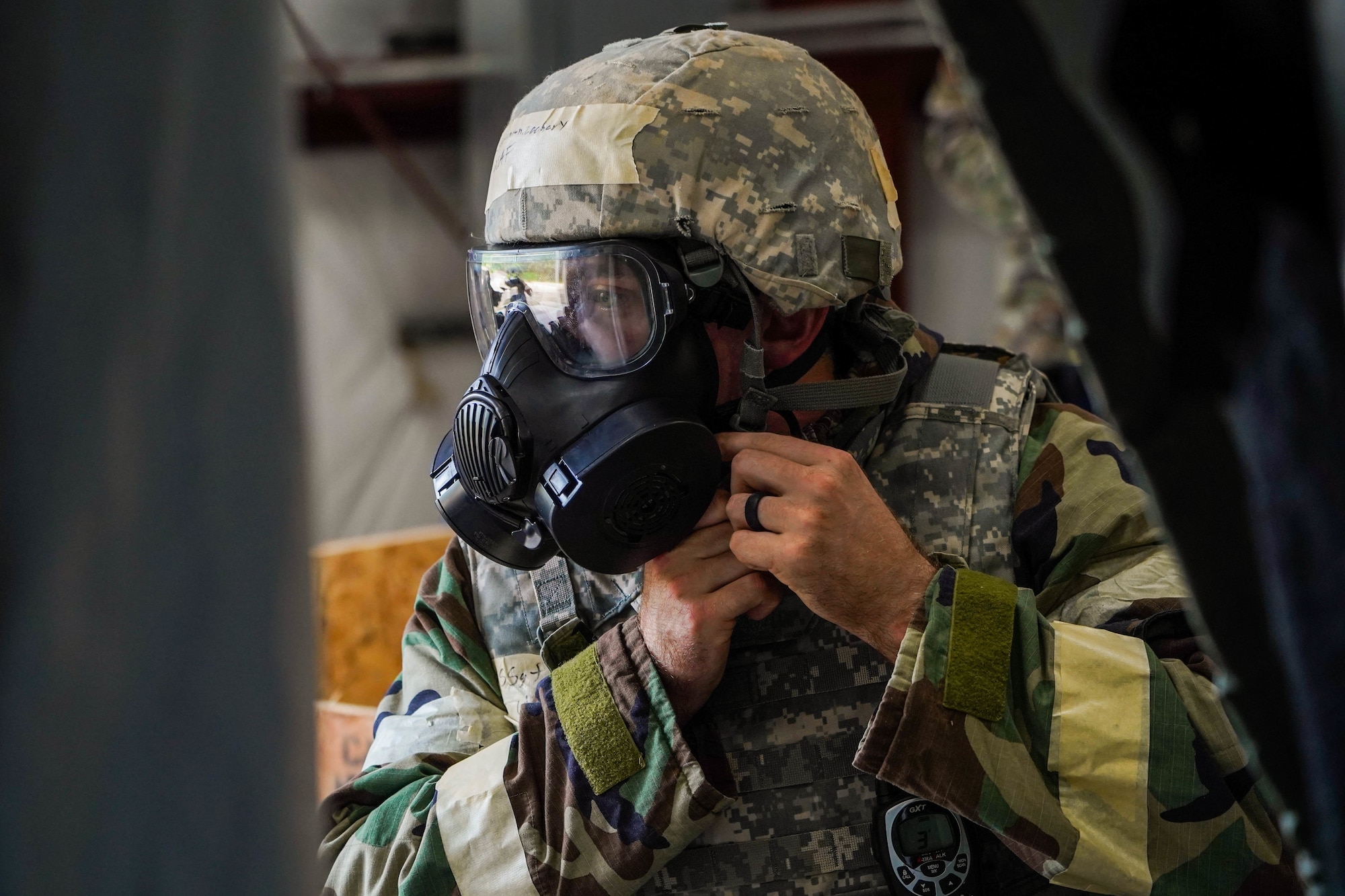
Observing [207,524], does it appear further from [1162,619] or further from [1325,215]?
[1162,619]

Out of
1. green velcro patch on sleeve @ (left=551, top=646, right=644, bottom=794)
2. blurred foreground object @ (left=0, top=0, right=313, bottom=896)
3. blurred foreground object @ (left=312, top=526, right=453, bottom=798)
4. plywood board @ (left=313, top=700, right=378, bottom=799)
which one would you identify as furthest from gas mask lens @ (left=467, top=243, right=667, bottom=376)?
blurred foreground object @ (left=312, top=526, right=453, bottom=798)

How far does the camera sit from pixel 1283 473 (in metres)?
0.54

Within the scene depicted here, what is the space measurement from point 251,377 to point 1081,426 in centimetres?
127

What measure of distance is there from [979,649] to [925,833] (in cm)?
25

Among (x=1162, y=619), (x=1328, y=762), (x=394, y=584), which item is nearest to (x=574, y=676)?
(x=1162, y=619)

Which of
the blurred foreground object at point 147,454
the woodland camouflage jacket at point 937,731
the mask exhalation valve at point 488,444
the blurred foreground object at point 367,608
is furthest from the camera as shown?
the blurred foreground object at point 367,608

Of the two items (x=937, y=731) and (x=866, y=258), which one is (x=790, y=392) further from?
(x=937, y=731)

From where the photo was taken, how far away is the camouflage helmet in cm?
137

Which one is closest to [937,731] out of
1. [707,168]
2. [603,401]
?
[603,401]

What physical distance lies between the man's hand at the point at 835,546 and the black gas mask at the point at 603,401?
8 cm

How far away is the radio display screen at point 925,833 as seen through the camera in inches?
53.2

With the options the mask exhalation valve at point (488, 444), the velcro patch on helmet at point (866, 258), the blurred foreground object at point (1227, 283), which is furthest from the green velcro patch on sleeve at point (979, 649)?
the blurred foreground object at point (1227, 283)

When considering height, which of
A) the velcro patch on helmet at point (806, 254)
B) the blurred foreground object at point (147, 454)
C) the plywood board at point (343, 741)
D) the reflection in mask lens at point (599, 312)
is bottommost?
the plywood board at point (343, 741)

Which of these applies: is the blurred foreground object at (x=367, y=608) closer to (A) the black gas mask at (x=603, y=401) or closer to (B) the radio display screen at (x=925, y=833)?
(A) the black gas mask at (x=603, y=401)
